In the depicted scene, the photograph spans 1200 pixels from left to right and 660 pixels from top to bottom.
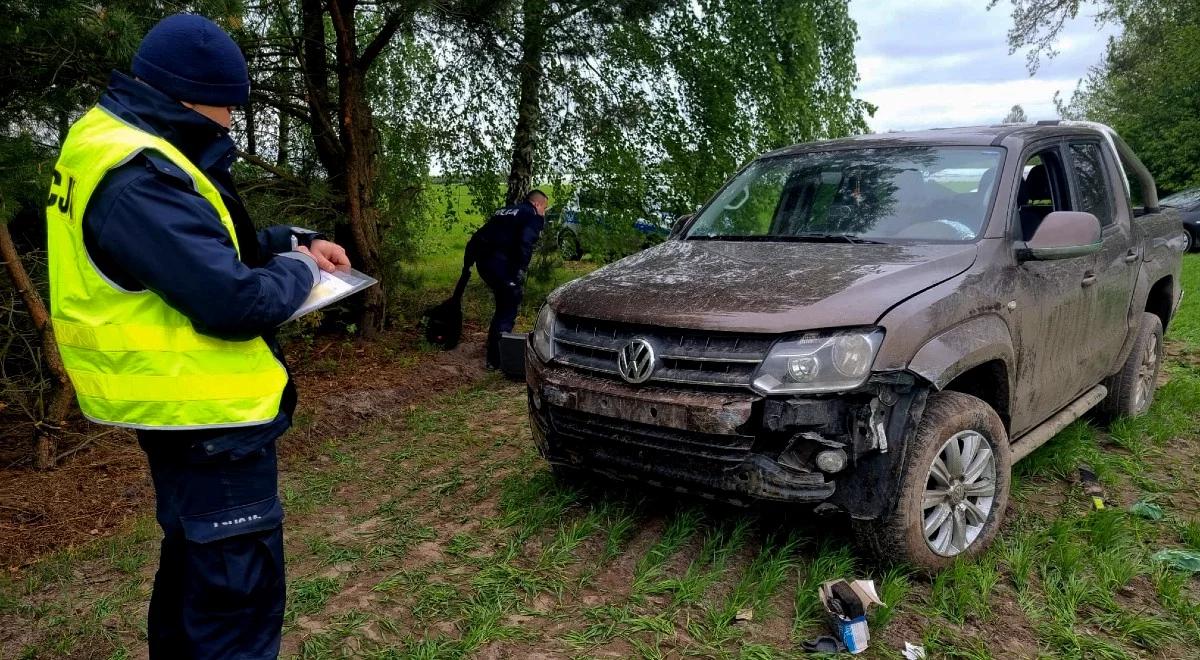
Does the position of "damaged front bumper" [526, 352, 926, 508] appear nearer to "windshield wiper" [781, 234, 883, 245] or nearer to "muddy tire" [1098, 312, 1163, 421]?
"windshield wiper" [781, 234, 883, 245]

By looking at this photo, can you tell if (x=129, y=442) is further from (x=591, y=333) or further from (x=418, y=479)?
(x=591, y=333)

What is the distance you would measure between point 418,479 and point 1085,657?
331 centimetres

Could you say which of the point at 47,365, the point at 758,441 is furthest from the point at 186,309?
the point at 47,365

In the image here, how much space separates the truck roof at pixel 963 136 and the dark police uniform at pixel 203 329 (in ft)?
10.9

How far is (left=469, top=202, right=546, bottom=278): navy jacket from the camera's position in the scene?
7504 mm

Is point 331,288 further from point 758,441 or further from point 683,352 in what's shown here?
point 758,441

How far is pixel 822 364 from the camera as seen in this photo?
9.69 feet

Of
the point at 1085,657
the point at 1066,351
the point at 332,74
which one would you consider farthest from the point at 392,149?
the point at 1085,657

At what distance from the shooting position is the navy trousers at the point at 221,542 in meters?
2.11

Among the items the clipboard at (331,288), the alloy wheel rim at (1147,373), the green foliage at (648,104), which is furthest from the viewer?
the green foliage at (648,104)

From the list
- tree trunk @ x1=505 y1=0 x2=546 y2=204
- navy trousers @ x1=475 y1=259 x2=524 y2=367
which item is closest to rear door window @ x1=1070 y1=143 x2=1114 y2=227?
navy trousers @ x1=475 y1=259 x2=524 y2=367

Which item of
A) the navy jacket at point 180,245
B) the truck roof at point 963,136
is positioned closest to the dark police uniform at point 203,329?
the navy jacket at point 180,245

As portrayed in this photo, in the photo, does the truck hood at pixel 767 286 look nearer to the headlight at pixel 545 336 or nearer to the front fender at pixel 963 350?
the headlight at pixel 545 336

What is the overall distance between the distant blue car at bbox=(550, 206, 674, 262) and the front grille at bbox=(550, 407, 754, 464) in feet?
19.0
